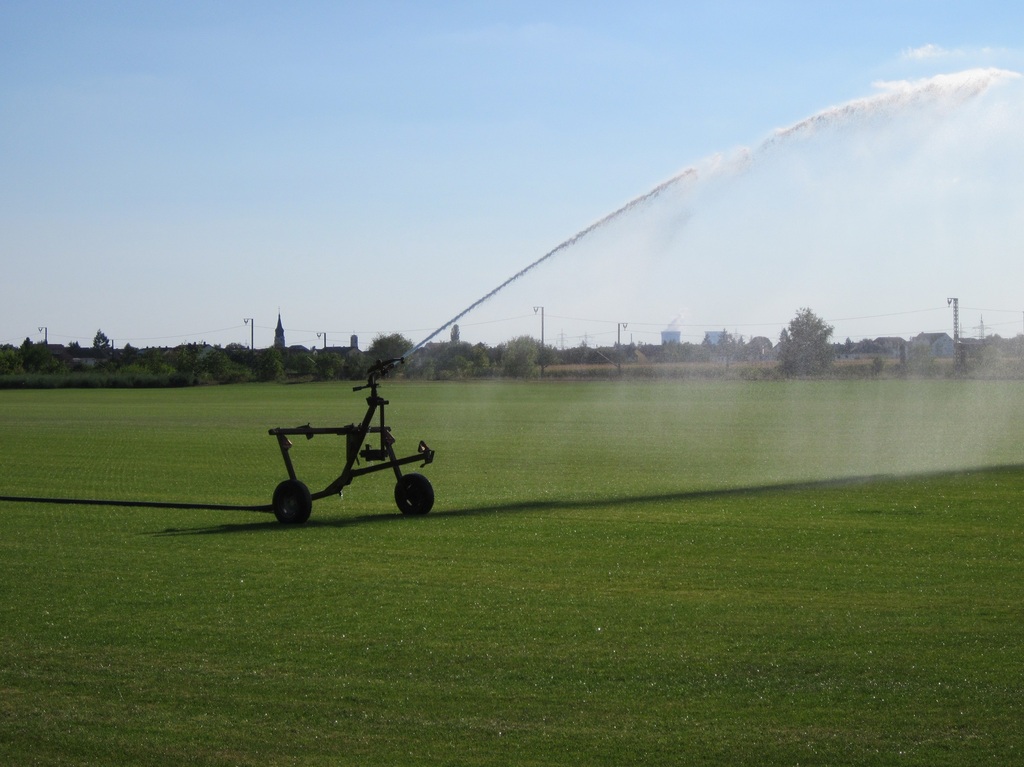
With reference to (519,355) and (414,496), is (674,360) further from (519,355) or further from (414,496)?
(414,496)

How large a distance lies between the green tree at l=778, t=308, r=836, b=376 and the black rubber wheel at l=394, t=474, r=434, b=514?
19674 mm

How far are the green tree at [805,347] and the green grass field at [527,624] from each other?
41.8ft

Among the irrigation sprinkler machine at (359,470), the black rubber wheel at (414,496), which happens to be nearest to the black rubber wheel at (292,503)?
the irrigation sprinkler machine at (359,470)

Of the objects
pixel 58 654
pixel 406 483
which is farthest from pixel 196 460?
pixel 58 654

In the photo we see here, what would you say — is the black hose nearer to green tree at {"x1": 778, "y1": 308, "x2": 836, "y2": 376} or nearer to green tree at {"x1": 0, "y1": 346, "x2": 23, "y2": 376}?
green tree at {"x1": 778, "y1": 308, "x2": 836, "y2": 376}

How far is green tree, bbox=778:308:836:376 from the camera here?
3559cm

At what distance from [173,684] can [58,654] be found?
133cm

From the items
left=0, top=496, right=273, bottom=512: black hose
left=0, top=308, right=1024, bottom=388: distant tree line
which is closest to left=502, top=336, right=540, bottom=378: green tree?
left=0, top=308, right=1024, bottom=388: distant tree line

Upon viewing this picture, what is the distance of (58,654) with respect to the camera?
8664 mm

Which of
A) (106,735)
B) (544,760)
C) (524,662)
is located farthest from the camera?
(524,662)

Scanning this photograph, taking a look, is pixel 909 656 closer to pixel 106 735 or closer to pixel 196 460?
pixel 106 735

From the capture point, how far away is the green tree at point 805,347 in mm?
35594

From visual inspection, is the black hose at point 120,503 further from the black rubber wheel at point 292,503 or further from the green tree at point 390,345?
the green tree at point 390,345

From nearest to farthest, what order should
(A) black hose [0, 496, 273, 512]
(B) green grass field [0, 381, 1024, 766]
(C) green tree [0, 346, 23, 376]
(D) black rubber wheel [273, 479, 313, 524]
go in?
(B) green grass field [0, 381, 1024, 766]
(D) black rubber wheel [273, 479, 313, 524]
(A) black hose [0, 496, 273, 512]
(C) green tree [0, 346, 23, 376]
